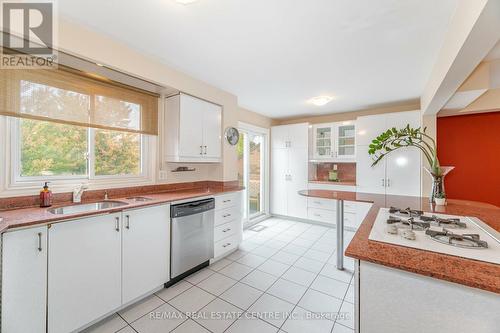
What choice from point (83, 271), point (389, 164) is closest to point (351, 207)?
point (389, 164)

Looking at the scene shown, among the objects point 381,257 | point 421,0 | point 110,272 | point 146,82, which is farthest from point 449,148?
point 110,272

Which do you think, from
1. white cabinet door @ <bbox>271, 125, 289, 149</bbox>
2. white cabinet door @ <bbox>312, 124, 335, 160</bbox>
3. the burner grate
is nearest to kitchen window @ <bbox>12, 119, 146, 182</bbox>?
the burner grate

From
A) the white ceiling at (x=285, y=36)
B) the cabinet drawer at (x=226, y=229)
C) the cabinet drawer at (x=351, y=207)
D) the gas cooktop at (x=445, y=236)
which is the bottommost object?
the cabinet drawer at (x=226, y=229)

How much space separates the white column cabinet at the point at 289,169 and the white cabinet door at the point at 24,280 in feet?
13.3

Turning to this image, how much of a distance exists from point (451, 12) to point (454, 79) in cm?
61

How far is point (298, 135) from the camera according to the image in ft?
15.1

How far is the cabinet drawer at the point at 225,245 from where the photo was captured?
274 centimetres

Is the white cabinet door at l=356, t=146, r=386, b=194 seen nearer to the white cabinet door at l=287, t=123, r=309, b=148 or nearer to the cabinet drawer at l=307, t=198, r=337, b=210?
the cabinet drawer at l=307, t=198, r=337, b=210

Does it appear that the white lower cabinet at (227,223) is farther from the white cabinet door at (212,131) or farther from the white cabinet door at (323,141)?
the white cabinet door at (323,141)

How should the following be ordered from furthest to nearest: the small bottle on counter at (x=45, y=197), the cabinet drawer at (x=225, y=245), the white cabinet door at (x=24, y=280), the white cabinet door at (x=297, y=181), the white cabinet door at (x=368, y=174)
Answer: the white cabinet door at (x=297, y=181) → the white cabinet door at (x=368, y=174) → the cabinet drawer at (x=225, y=245) → the small bottle on counter at (x=45, y=197) → the white cabinet door at (x=24, y=280)

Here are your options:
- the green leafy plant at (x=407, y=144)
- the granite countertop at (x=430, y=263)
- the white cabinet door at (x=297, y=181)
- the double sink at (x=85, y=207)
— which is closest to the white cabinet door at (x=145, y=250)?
the double sink at (x=85, y=207)

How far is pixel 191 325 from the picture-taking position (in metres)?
1.69

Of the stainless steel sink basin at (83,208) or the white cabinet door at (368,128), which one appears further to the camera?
the white cabinet door at (368,128)

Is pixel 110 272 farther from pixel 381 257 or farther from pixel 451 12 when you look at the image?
pixel 451 12
